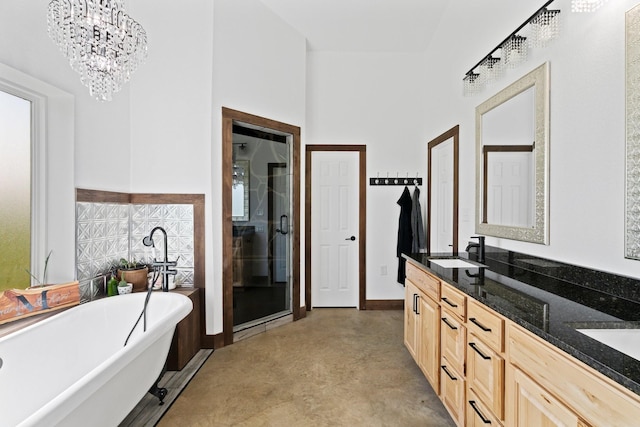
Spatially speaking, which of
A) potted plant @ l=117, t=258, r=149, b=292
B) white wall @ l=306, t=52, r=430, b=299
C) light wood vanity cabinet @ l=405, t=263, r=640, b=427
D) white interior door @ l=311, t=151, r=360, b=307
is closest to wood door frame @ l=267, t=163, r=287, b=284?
white interior door @ l=311, t=151, r=360, b=307

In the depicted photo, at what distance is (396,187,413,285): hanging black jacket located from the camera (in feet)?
13.3

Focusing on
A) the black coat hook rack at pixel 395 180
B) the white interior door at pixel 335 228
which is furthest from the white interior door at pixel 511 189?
the white interior door at pixel 335 228

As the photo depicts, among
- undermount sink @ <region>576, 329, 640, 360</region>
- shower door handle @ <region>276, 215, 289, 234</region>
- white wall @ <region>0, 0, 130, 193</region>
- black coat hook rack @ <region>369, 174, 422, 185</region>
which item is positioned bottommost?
undermount sink @ <region>576, 329, 640, 360</region>

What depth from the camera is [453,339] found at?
1.87 meters

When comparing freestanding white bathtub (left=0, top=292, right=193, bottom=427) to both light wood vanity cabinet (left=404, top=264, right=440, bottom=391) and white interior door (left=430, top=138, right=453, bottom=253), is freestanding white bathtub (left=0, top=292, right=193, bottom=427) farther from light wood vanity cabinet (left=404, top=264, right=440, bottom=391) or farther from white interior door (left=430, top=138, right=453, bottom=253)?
white interior door (left=430, top=138, right=453, bottom=253)

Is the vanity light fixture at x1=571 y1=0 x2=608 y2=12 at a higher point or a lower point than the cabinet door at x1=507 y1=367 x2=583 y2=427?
higher

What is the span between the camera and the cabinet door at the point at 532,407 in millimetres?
1011

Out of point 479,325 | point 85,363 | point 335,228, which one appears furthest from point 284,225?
point 479,325

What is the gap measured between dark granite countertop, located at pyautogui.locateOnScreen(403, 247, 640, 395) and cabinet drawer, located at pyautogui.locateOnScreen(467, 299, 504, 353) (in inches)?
2.2

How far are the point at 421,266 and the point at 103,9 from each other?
2479 mm

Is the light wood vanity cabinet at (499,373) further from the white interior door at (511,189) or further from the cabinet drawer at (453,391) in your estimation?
the white interior door at (511,189)

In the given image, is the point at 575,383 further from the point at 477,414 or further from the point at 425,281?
the point at 425,281

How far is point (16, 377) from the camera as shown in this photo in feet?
5.31

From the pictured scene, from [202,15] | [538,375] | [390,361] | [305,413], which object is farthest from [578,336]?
[202,15]
